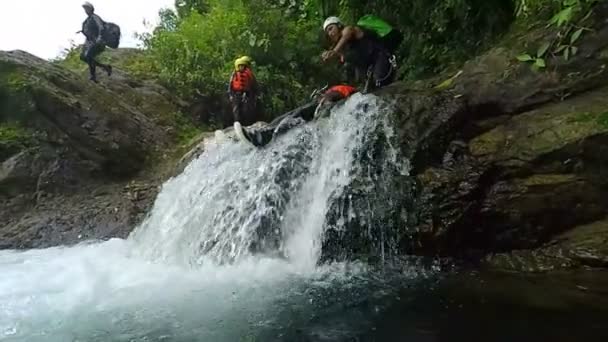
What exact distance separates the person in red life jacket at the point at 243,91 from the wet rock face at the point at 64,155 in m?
1.57

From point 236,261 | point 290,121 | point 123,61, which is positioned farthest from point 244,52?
point 236,261

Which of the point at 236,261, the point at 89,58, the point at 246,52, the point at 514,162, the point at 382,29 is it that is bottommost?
the point at 236,261

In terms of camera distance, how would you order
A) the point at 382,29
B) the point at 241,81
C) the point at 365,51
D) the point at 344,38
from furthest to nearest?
the point at 241,81, the point at 365,51, the point at 382,29, the point at 344,38

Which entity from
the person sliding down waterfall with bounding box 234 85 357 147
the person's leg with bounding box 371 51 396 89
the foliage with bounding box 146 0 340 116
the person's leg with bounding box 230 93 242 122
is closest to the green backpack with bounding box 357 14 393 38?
the person's leg with bounding box 371 51 396 89

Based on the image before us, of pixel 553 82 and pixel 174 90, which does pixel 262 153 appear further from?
pixel 174 90

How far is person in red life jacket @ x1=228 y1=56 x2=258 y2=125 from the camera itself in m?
10.5

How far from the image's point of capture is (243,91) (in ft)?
34.5

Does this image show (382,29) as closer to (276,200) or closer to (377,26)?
(377,26)

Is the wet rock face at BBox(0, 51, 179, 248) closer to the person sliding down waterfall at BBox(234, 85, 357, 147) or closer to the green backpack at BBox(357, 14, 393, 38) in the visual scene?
the person sliding down waterfall at BBox(234, 85, 357, 147)

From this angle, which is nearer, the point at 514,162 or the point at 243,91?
the point at 514,162

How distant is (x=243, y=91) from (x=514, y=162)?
5.81 meters

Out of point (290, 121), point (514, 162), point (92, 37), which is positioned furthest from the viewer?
point (92, 37)

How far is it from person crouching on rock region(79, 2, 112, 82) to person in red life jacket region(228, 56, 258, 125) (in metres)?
3.23

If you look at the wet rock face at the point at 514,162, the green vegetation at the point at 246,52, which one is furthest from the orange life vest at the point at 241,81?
the wet rock face at the point at 514,162
